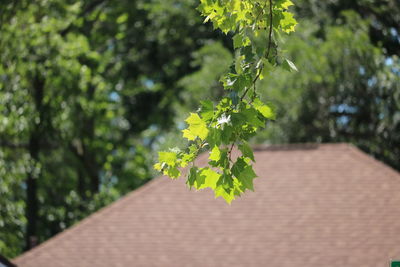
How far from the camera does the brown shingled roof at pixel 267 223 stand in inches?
837

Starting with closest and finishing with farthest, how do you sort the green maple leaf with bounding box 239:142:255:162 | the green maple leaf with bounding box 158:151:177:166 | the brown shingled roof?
the green maple leaf with bounding box 239:142:255:162 → the green maple leaf with bounding box 158:151:177:166 → the brown shingled roof

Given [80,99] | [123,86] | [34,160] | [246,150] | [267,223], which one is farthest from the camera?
[123,86]

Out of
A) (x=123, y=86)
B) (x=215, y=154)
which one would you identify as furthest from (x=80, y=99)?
(x=215, y=154)

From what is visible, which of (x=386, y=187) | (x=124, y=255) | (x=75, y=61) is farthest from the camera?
(x=75, y=61)

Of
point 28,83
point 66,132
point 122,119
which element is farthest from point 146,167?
point 28,83

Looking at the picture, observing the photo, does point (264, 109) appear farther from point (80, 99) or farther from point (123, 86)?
point (123, 86)

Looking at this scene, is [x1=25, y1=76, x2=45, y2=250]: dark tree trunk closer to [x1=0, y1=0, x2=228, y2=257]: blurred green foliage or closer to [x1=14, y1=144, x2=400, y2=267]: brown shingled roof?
[x1=0, y1=0, x2=228, y2=257]: blurred green foliage

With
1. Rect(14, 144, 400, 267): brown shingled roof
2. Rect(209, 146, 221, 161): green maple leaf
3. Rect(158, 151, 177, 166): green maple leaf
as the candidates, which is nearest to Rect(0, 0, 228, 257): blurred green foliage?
Rect(14, 144, 400, 267): brown shingled roof

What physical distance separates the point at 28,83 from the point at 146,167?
9592mm

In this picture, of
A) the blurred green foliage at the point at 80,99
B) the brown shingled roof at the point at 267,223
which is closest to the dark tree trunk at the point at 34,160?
the blurred green foliage at the point at 80,99

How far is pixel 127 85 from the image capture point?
4269cm

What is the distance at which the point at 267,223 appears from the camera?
2238 cm

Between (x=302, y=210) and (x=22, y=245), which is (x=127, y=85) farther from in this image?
(x=302, y=210)

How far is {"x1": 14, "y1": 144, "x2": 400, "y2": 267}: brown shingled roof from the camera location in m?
21.3
